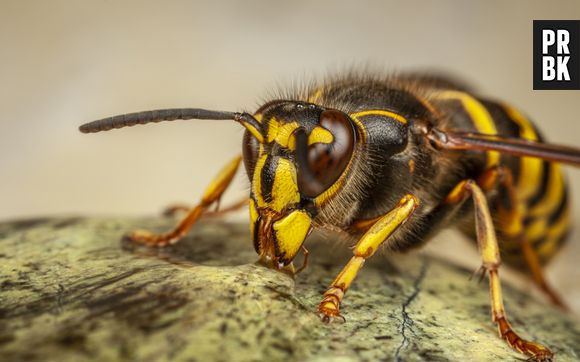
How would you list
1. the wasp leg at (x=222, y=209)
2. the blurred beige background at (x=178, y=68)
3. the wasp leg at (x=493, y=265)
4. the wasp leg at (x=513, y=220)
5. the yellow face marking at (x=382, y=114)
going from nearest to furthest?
1. the wasp leg at (x=493, y=265)
2. the yellow face marking at (x=382, y=114)
3. the wasp leg at (x=513, y=220)
4. the wasp leg at (x=222, y=209)
5. the blurred beige background at (x=178, y=68)

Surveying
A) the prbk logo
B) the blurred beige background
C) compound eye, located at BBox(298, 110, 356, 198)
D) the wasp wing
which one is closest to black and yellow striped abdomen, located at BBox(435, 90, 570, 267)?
the wasp wing

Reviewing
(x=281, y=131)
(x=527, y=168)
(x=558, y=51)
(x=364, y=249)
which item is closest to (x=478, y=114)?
(x=527, y=168)

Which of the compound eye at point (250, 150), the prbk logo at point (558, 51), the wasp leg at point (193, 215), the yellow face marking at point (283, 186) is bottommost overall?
the wasp leg at point (193, 215)

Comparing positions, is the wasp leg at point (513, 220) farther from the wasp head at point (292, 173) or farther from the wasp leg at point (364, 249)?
the wasp head at point (292, 173)

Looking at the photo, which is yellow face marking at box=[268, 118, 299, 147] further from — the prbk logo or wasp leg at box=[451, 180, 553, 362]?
the prbk logo

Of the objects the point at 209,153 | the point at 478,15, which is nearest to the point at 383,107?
the point at 209,153

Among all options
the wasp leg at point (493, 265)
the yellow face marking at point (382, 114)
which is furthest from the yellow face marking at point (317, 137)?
the wasp leg at point (493, 265)
